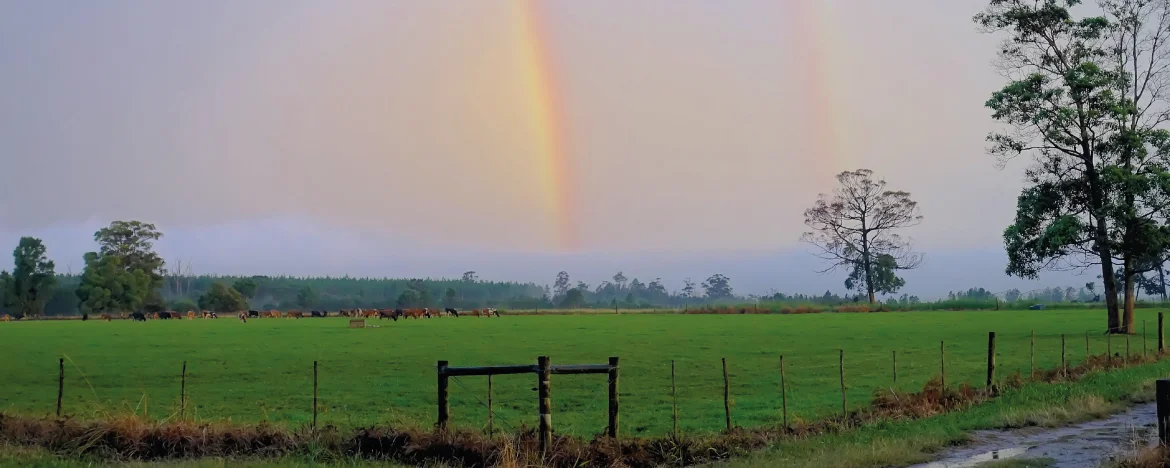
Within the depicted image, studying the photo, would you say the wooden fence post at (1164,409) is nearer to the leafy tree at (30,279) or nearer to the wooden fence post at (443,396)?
the wooden fence post at (443,396)

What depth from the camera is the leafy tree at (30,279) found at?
15725cm

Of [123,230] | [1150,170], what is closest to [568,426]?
[1150,170]

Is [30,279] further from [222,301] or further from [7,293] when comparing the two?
[222,301]

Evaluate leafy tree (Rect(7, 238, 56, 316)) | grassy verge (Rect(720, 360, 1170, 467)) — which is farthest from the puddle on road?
leafy tree (Rect(7, 238, 56, 316))

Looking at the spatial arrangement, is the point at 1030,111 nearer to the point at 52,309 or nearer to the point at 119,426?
the point at 119,426

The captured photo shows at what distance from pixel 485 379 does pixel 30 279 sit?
153349mm

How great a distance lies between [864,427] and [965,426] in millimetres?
1941

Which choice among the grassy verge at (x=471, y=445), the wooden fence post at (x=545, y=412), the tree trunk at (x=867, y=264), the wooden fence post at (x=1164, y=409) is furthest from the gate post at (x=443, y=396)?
the tree trunk at (x=867, y=264)

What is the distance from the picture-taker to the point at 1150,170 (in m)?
50.5

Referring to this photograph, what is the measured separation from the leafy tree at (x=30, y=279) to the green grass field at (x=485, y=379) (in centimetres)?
11206

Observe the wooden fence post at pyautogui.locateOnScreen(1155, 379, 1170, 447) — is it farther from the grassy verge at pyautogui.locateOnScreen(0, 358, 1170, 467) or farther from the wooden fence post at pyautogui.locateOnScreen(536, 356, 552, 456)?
the wooden fence post at pyautogui.locateOnScreen(536, 356, 552, 456)

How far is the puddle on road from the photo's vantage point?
15303 mm

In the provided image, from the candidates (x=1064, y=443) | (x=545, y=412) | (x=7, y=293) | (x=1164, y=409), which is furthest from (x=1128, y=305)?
(x=7, y=293)

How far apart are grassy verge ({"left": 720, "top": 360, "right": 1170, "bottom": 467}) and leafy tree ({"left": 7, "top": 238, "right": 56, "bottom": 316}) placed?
551 ft
